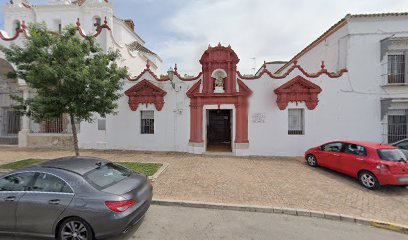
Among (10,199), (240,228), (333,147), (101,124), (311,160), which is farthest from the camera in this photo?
(101,124)

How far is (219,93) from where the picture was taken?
12258mm

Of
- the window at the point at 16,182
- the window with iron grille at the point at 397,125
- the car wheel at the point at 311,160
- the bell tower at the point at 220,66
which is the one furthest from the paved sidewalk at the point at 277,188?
the window with iron grille at the point at 397,125

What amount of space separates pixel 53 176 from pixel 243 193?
4.68 meters

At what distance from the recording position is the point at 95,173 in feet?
13.9

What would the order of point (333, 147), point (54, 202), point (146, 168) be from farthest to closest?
point (333, 147) → point (146, 168) → point (54, 202)

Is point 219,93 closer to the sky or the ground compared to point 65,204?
closer to the sky

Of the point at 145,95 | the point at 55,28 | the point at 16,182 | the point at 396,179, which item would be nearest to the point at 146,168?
the point at 16,182

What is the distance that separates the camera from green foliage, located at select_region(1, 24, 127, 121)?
7488mm

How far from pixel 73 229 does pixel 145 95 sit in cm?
977

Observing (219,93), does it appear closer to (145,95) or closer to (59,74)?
(145,95)

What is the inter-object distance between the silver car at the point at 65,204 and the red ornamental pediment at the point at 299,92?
9.87 m

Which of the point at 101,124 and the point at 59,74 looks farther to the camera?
the point at 101,124

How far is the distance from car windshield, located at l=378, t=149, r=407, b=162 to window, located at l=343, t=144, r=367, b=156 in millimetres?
449

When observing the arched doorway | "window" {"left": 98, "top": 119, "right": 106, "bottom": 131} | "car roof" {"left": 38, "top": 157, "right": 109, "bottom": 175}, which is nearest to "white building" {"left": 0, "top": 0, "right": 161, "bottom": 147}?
the arched doorway
